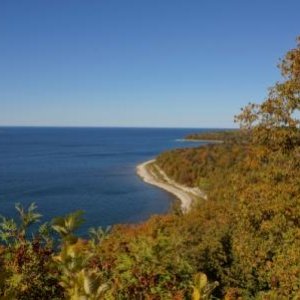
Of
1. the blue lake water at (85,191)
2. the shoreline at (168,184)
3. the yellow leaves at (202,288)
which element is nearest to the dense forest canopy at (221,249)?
the yellow leaves at (202,288)

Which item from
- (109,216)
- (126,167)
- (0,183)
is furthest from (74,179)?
(109,216)

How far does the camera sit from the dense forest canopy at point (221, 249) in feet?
14.7

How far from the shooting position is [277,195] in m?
14.1

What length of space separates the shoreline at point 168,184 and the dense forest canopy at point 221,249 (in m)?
44.0

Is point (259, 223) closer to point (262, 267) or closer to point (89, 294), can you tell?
point (262, 267)

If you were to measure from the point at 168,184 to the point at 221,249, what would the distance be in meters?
68.5

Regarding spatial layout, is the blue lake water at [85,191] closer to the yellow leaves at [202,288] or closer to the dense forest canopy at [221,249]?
the dense forest canopy at [221,249]

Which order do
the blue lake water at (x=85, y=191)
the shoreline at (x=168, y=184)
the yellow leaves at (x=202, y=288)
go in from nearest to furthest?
the yellow leaves at (x=202, y=288), the blue lake water at (x=85, y=191), the shoreline at (x=168, y=184)

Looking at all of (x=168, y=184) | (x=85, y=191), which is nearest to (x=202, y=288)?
(x=85, y=191)

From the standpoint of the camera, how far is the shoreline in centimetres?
7162

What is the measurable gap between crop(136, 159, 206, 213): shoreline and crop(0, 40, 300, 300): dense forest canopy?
4396cm

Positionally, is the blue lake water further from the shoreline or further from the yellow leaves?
the yellow leaves

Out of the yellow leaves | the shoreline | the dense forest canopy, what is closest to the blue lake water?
the shoreline

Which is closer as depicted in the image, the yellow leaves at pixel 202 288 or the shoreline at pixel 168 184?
the yellow leaves at pixel 202 288
